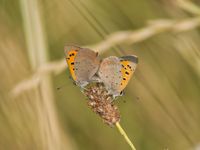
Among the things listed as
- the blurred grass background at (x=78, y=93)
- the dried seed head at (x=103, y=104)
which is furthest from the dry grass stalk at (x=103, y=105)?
the blurred grass background at (x=78, y=93)

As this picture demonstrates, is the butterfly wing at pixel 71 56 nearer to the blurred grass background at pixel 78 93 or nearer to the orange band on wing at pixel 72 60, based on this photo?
the orange band on wing at pixel 72 60

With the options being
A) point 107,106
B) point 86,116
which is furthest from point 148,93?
point 107,106

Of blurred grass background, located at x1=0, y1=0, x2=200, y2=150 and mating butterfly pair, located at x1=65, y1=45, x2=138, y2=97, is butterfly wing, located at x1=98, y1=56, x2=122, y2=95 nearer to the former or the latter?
mating butterfly pair, located at x1=65, y1=45, x2=138, y2=97

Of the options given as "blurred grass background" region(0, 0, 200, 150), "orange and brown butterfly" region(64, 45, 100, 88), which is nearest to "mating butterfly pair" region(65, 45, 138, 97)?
"orange and brown butterfly" region(64, 45, 100, 88)

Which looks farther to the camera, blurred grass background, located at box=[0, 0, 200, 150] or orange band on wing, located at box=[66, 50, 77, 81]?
blurred grass background, located at box=[0, 0, 200, 150]

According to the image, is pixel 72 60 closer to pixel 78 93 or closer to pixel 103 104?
pixel 103 104

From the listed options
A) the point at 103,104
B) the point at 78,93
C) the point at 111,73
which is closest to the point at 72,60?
the point at 111,73

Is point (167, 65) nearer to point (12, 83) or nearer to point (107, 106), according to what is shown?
point (12, 83)
